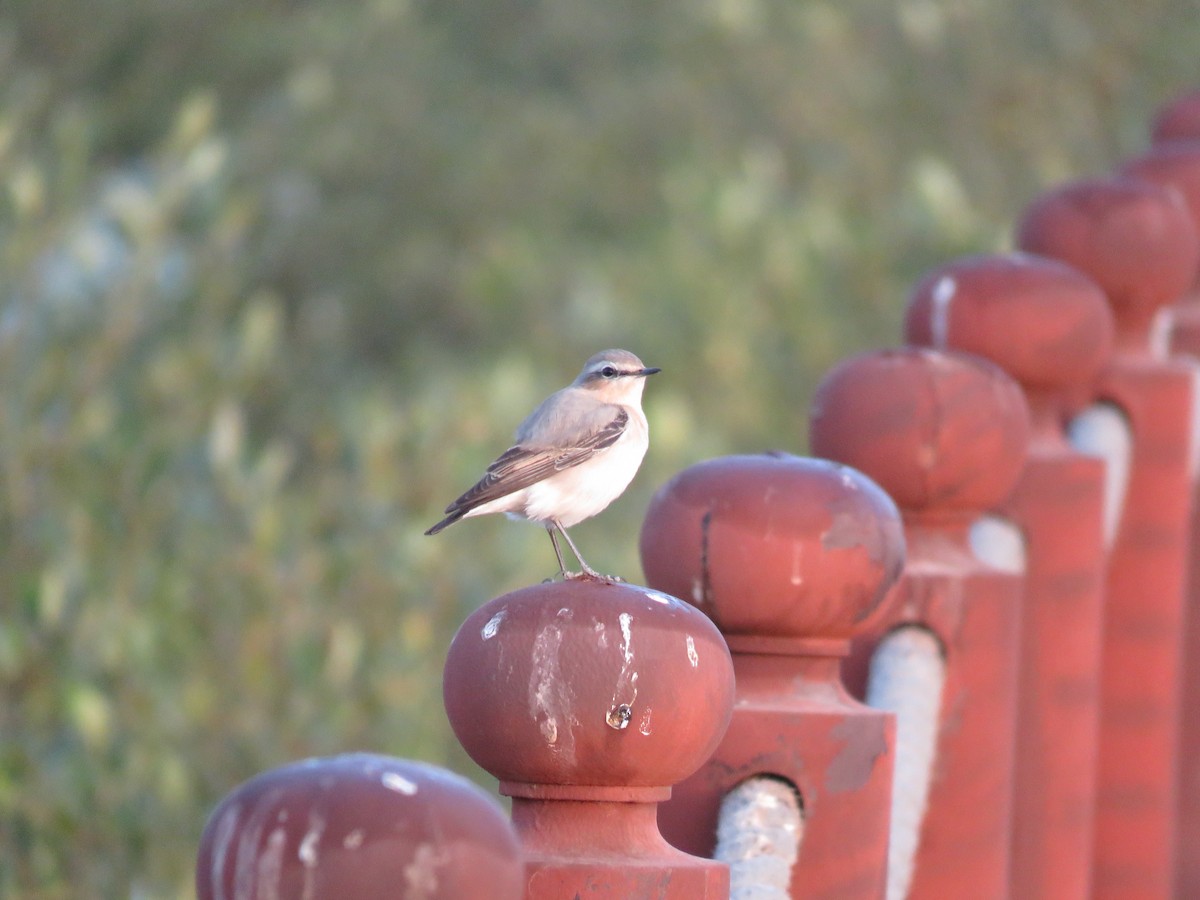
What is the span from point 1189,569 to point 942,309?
1077 mm

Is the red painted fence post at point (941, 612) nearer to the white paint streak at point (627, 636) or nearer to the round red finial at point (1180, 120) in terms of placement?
the white paint streak at point (627, 636)

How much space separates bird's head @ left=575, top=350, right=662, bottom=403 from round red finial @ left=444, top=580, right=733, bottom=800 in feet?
8.02

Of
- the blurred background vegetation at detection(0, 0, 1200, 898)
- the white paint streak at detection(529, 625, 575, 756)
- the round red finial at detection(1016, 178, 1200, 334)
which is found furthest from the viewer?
the blurred background vegetation at detection(0, 0, 1200, 898)

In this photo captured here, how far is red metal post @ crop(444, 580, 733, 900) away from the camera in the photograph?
5.08ft

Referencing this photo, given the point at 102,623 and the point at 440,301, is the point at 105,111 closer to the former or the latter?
the point at 440,301

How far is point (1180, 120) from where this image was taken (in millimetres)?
4766

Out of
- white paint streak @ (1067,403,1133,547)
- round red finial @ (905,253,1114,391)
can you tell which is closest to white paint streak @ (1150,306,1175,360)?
white paint streak @ (1067,403,1133,547)

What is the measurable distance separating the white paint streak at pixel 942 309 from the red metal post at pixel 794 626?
3.47ft

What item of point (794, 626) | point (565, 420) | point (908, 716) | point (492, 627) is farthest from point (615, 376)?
point (492, 627)

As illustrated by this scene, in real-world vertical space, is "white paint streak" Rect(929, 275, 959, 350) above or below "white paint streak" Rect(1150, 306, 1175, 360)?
above

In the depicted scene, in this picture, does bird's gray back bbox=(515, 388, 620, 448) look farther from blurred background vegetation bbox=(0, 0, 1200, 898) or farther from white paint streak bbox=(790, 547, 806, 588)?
blurred background vegetation bbox=(0, 0, 1200, 898)

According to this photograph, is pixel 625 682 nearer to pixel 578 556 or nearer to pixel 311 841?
pixel 311 841

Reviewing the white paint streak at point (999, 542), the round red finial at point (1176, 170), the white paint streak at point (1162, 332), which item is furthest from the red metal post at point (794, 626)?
the round red finial at point (1176, 170)

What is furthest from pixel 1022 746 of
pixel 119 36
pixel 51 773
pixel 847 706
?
pixel 119 36
